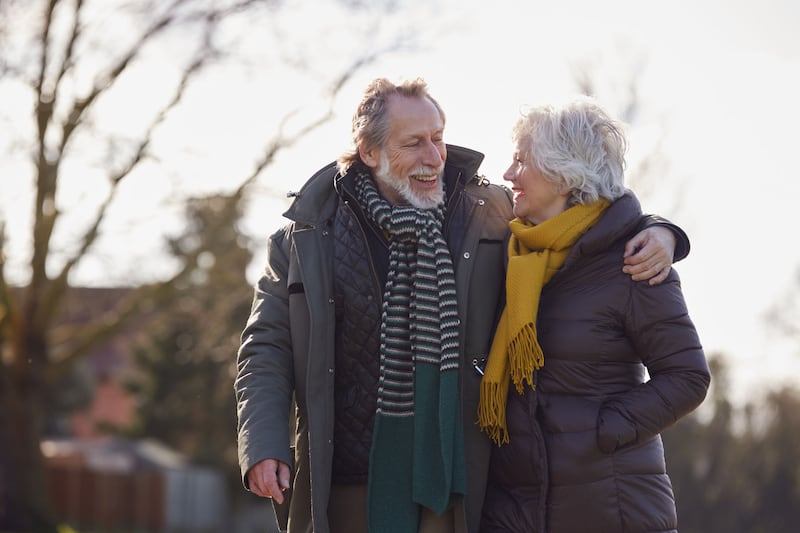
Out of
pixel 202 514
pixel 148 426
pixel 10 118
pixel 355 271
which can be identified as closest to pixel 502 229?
pixel 355 271

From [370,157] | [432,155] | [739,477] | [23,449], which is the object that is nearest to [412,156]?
[432,155]

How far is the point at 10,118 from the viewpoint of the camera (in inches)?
567

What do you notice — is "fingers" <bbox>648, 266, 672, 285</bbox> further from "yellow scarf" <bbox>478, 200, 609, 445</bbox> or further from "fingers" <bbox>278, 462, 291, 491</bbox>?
"fingers" <bbox>278, 462, 291, 491</bbox>

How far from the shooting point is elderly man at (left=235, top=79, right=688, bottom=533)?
442 cm

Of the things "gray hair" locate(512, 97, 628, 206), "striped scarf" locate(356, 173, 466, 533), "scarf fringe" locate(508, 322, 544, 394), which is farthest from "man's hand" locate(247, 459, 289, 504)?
"gray hair" locate(512, 97, 628, 206)

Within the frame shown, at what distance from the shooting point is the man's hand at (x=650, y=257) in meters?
4.14

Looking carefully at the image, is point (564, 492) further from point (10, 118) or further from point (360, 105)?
point (10, 118)

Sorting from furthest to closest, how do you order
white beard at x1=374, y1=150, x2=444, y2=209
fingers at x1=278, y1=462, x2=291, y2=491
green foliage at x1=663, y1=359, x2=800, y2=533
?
green foliage at x1=663, y1=359, x2=800, y2=533
white beard at x1=374, y1=150, x2=444, y2=209
fingers at x1=278, y1=462, x2=291, y2=491

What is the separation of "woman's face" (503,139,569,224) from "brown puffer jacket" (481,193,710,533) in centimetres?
21

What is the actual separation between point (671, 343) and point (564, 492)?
614 mm

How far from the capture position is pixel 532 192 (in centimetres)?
442

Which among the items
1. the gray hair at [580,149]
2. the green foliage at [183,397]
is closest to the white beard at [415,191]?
the gray hair at [580,149]

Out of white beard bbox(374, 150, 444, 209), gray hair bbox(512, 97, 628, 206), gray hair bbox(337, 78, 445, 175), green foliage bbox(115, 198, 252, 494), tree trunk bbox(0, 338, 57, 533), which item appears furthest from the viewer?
green foliage bbox(115, 198, 252, 494)

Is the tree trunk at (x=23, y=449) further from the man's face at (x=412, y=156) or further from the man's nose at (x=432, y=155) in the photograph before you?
the man's nose at (x=432, y=155)
